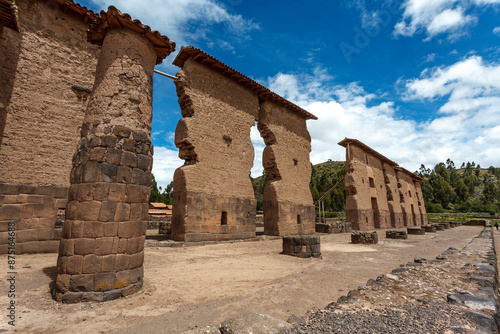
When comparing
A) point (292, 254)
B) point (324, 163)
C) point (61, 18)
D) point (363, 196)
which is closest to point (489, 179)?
point (324, 163)

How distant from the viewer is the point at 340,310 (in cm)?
314

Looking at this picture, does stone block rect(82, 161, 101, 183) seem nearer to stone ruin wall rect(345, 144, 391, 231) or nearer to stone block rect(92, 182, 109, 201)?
stone block rect(92, 182, 109, 201)

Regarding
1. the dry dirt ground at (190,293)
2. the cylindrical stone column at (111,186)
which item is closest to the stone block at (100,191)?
the cylindrical stone column at (111,186)

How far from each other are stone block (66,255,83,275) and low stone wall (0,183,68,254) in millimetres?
4655

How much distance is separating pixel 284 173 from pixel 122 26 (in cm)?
1131

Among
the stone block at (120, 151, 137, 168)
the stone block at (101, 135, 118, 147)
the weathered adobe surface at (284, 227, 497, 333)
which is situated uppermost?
the stone block at (101, 135, 118, 147)

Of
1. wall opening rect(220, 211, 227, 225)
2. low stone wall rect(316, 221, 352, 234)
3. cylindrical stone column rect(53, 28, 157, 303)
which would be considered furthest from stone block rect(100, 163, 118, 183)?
low stone wall rect(316, 221, 352, 234)

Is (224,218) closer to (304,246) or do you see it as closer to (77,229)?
(304,246)

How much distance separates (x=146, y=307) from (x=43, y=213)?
6080 millimetres

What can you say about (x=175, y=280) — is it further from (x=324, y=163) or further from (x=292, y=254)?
(x=324, y=163)

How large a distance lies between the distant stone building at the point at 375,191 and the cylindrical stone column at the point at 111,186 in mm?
19839

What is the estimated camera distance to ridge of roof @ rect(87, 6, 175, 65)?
493cm

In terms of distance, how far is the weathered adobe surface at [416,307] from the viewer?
8.57ft

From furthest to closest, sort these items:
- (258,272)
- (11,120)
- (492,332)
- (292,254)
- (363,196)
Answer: (363,196) → (292,254) → (11,120) → (258,272) → (492,332)
